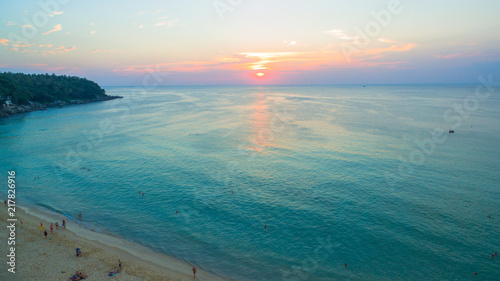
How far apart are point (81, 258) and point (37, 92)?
562 ft

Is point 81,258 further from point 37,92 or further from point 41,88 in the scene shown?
point 41,88

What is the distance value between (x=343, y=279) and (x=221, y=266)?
12.4 meters

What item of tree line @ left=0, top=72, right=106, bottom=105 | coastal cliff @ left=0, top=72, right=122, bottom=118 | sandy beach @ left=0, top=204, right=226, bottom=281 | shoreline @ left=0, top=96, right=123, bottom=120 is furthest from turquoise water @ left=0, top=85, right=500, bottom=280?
tree line @ left=0, top=72, right=106, bottom=105

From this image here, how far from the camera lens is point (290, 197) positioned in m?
41.2

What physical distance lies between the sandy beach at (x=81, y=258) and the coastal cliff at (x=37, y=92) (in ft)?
401

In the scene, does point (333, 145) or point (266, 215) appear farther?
point (333, 145)

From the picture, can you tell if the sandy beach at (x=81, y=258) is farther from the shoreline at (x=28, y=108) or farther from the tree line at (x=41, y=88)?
the tree line at (x=41, y=88)

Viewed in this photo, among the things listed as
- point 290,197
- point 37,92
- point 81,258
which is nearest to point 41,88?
point 37,92

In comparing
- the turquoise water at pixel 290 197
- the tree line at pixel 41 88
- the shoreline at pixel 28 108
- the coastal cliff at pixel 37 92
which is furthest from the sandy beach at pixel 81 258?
the tree line at pixel 41 88

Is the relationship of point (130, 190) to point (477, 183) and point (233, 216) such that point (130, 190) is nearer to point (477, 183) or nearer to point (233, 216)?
point (233, 216)

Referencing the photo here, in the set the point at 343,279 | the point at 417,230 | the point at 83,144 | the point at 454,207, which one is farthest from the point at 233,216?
the point at 83,144

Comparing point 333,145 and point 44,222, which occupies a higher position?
point 333,145

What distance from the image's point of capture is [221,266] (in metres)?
27.7

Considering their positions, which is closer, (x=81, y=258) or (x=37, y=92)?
(x=81, y=258)
